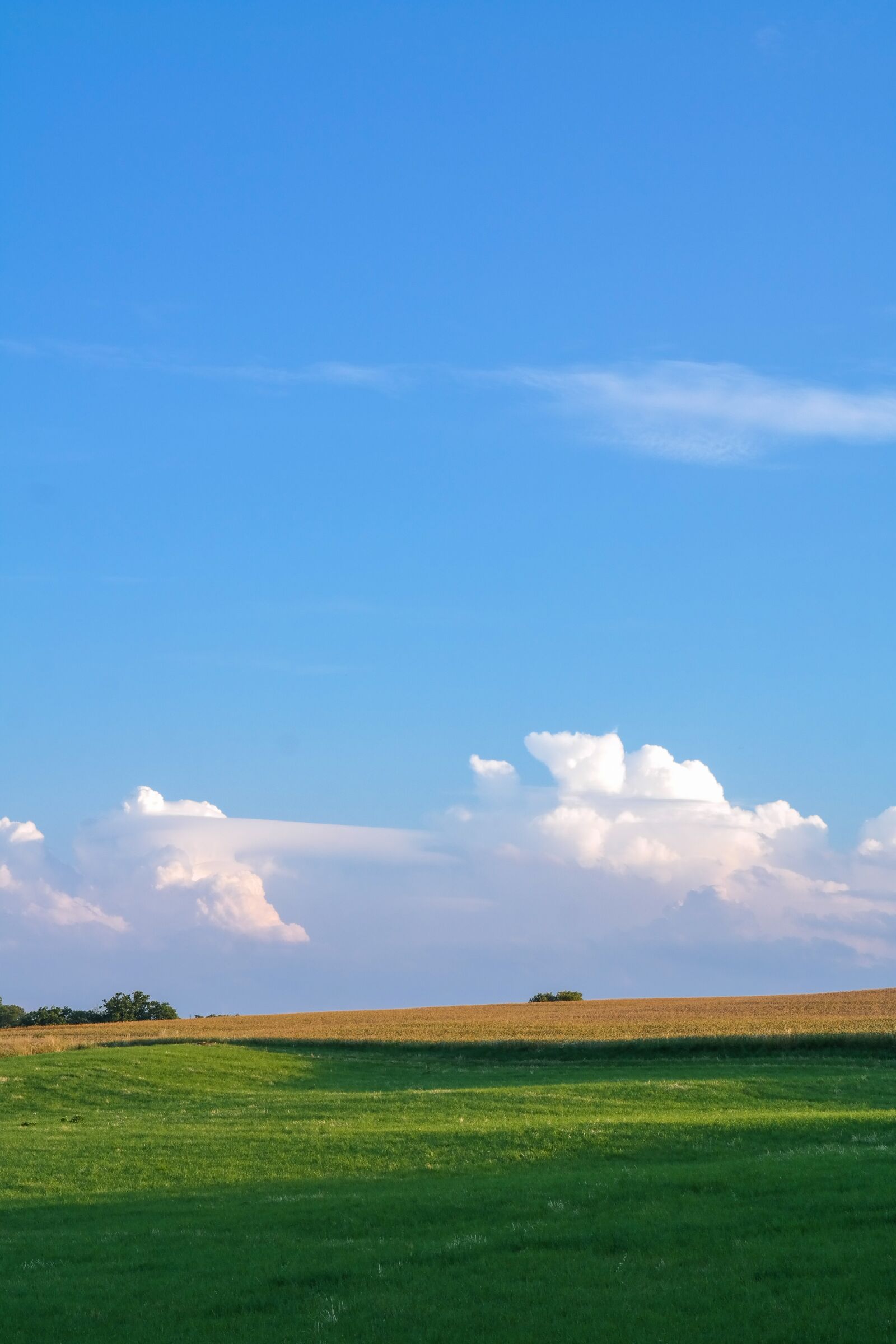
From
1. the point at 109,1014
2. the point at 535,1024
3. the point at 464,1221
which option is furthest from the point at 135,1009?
the point at 464,1221

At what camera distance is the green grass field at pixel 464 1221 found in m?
14.2

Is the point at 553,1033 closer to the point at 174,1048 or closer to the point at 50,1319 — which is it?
the point at 174,1048

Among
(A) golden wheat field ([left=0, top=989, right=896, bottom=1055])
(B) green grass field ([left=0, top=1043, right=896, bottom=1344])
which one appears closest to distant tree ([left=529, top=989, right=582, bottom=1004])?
(A) golden wheat field ([left=0, top=989, right=896, bottom=1055])

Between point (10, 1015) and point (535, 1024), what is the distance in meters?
79.0

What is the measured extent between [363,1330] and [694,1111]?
25966mm

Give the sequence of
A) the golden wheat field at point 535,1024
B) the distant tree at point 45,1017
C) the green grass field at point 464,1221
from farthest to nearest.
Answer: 1. the distant tree at point 45,1017
2. the golden wheat field at point 535,1024
3. the green grass field at point 464,1221

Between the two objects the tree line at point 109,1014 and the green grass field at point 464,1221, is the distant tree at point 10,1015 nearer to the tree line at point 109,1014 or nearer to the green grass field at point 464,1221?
the tree line at point 109,1014

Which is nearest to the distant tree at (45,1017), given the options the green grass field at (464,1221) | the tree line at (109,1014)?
the tree line at (109,1014)

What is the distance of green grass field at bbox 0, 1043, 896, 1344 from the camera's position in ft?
46.5

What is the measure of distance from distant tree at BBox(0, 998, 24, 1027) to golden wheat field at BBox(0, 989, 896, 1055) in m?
26.8

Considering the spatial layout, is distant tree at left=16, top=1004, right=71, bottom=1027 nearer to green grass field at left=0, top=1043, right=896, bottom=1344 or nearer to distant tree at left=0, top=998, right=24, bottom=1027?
distant tree at left=0, top=998, right=24, bottom=1027

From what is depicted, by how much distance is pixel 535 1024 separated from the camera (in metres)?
86.4

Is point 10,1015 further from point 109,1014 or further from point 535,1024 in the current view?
point 535,1024

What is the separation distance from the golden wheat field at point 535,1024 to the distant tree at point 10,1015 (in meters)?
26.8
